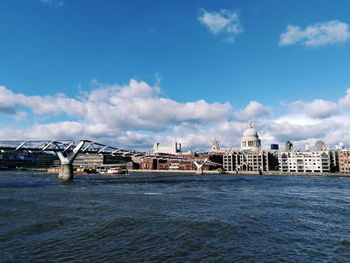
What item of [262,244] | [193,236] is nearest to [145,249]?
[193,236]

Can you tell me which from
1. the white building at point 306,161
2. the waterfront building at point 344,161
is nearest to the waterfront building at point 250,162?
the white building at point 306,161

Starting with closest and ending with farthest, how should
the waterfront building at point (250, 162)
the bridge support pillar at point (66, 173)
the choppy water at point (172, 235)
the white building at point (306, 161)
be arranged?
the choppy water at point (172, 235)
the bridge support pillar at point (66, 173)
the white building at point (306, 161)
the waterfront building at point (250, 162)

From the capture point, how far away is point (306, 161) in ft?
554

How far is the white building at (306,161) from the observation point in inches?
6339

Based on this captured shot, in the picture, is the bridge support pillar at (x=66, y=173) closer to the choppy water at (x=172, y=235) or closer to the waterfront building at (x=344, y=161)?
the choppy water at (x=172, y=235)

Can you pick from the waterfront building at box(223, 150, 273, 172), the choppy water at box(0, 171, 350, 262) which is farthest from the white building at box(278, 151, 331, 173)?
the choppy water at box(0, 171, 350, 262)

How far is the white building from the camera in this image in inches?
6339

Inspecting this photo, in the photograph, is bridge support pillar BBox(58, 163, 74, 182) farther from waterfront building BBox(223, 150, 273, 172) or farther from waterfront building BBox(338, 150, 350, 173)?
waterfront building BBox(338, 150, 350, 173)

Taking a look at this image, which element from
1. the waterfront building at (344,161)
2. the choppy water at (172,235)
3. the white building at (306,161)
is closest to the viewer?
the choppy water at (172,235)

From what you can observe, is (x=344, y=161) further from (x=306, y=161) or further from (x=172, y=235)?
(x=172, y=235)

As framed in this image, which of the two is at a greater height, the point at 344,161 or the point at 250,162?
the point at 344,161

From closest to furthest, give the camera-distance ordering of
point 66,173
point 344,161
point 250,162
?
point 66,173 < point 344,161 < point 250,162

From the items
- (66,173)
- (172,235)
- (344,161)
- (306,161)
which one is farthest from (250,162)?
(172,235)

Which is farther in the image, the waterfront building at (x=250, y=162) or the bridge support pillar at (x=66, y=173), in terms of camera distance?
the waterfront building at (x=250, y=162)
